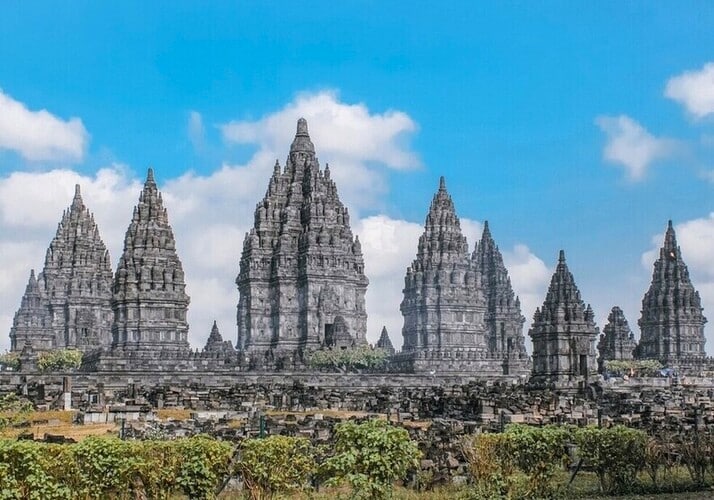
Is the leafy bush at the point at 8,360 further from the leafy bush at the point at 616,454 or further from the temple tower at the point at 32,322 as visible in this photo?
the leafy bush at the point at 616,454

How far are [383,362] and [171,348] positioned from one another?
62.1 feet

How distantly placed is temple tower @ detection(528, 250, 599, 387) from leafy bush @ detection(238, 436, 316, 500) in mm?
41699

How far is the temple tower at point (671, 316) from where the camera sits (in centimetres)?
10650

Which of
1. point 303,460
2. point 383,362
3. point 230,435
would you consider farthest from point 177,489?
point 383,362

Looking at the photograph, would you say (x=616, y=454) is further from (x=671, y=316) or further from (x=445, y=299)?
(x=671, y=316)

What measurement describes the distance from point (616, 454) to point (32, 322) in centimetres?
9523

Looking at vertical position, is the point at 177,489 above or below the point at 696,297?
below

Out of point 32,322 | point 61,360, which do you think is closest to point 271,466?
point 61,360

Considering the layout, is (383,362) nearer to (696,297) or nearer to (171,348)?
(171,348)

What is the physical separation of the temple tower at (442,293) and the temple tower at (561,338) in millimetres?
38159

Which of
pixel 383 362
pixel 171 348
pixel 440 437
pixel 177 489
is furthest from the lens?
pixel 383 362

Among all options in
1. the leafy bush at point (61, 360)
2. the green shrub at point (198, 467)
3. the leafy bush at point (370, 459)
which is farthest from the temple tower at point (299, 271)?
the green shrub at point (198, 467)

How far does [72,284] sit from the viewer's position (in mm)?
110875

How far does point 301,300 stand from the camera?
97938 mm
